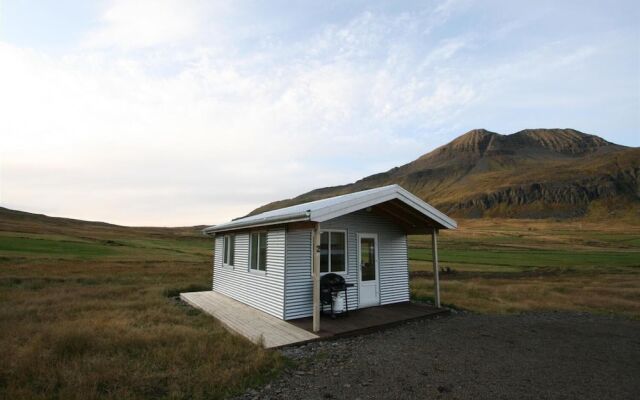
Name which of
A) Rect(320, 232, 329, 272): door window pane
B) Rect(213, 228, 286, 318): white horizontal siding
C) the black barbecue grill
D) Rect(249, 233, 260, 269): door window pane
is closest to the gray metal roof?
Rect(249, 233, 260, 269): door window pane

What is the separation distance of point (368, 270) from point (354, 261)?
0.74 m

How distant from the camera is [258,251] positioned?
431 inches

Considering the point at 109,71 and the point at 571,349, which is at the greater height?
the point at 109,71

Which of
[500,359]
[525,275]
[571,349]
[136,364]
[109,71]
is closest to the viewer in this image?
[136,364]

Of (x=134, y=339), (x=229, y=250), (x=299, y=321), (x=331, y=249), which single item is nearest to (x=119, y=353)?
(x=134, y=339)

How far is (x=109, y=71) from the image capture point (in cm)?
1268

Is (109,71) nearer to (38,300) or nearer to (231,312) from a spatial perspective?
(38,300)

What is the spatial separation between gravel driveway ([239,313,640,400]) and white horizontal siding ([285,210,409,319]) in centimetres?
200

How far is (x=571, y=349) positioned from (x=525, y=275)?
750 inches

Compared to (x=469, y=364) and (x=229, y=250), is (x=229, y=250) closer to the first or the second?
(x=229, y=250)

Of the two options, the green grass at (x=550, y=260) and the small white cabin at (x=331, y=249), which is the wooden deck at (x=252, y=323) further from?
the green grass at (x=550, y=260)

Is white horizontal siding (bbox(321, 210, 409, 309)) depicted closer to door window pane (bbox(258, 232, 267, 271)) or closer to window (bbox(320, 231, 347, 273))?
window (bbox(320, 231, 347, 273))

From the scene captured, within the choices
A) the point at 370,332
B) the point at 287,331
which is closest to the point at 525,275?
the point at 370,332

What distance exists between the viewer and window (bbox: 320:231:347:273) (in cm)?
982
